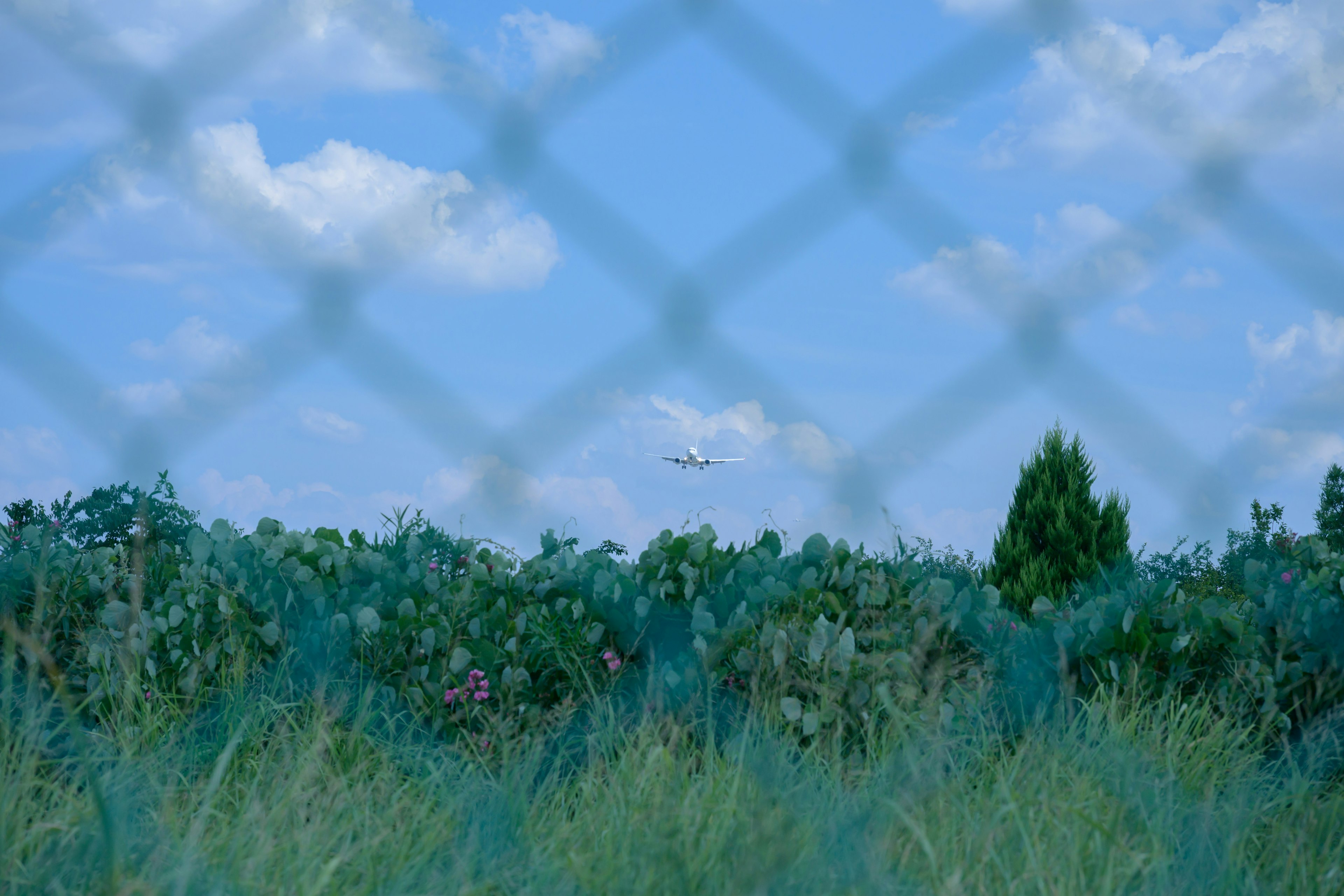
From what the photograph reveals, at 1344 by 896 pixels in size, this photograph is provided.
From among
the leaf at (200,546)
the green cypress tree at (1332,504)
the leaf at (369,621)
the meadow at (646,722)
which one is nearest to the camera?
the meadow at (646,722)

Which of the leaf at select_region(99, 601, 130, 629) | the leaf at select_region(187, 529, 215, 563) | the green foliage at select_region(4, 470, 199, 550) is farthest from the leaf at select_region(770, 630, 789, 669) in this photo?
the green foliage at select_region(4, 470, 199, 550)

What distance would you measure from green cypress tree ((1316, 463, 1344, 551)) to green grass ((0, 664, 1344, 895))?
13.7 m

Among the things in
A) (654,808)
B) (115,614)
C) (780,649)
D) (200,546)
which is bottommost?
(654,808)

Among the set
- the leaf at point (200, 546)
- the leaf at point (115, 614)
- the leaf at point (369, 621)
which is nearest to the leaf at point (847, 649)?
the leaf at point (369, 621)

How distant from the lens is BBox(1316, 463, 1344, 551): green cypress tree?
1431 cm

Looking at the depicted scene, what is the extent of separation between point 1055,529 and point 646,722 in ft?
26.1

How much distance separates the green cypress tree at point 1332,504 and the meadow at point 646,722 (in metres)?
12.5

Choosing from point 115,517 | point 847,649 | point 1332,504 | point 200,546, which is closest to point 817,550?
point 847,649

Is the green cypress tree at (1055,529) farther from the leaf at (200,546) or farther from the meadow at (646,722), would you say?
the leaf at (200,546)

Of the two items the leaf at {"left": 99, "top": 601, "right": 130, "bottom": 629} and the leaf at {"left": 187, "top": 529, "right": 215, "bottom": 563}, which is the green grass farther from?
the leaf at {"left": 187, "top": 529, "right": 215, "bottom": 563}

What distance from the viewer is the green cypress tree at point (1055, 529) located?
938 centimetres

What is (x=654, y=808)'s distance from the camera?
6.51ft

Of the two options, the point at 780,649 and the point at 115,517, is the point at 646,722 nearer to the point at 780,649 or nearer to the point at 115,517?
the point at 780,649

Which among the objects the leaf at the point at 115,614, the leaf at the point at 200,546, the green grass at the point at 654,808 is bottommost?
the green grass at the point at 654,808
